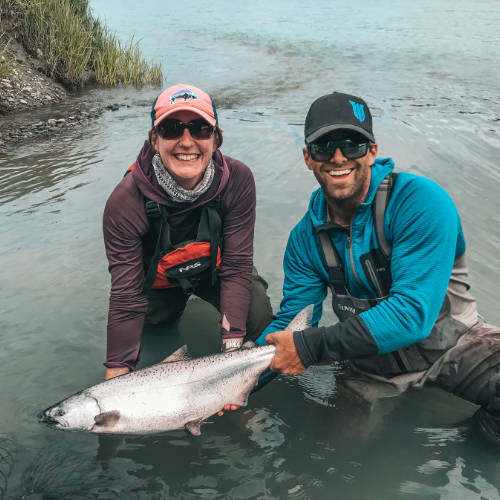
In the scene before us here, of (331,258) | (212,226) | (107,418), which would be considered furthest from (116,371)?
(331,258)

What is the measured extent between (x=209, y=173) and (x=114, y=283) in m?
1.16

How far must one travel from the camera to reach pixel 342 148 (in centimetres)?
349

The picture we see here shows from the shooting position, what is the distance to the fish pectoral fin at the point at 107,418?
11.0 ft

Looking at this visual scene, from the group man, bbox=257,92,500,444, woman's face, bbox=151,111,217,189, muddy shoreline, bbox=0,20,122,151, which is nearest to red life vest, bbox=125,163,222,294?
woman's face, bbox=151,111,217,189

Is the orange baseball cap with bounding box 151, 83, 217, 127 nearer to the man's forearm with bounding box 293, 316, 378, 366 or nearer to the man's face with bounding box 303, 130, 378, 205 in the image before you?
the man's face with bounding box 303, 130, 378, 205

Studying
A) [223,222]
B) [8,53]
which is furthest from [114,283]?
[8,53]

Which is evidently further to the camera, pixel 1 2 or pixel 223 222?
pixel 1 2

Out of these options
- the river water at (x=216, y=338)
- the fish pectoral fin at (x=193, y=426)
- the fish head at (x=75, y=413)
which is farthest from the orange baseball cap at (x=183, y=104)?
the river water at (x=216, y=338)

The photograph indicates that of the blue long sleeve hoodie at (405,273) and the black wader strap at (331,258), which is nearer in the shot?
the blue long sleeve hoodie at (405,273)

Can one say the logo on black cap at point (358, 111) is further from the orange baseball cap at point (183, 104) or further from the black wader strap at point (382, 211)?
the orange baseball cap at point (183, 104)

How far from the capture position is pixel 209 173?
4.10 m

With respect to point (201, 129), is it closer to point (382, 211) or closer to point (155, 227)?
point (155, 227)

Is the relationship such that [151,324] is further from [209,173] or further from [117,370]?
[209,173]

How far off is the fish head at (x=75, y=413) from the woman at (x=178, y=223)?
56 cm
